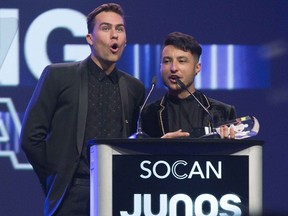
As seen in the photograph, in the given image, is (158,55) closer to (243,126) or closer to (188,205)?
(243,126)

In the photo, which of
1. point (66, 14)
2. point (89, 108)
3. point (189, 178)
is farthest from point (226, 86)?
point (189, 178)

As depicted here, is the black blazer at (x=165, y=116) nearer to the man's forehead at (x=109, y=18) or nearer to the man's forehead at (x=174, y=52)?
the man's forehead at (x=174, y=52)

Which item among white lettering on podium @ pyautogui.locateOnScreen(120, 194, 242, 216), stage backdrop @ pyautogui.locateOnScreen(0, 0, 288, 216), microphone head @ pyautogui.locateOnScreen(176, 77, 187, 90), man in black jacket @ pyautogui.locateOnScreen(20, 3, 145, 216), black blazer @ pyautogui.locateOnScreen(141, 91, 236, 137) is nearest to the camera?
white lettering on podium @ pyautogui.locateOnScreen(120, 194, 242, 216)

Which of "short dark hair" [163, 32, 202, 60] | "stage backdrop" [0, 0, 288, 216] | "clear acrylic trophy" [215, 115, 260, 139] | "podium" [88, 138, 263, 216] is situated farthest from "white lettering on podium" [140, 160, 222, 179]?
"stage backdrop" [0, 0, 288, 216]

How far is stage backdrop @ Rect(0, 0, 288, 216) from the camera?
15.7 feet

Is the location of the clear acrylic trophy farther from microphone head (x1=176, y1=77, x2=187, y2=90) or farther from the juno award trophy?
microphone head (x1=176, y1=77, x2=187, y2=90)

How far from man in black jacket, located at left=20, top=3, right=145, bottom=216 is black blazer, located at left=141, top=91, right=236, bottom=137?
0.24ft

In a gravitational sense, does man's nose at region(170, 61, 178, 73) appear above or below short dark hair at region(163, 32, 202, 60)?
below

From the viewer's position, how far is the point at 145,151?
2799 millimetres

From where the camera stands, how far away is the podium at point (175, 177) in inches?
109

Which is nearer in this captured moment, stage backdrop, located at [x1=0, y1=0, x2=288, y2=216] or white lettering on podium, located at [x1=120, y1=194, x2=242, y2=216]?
white lettering on podium, located at [x1=120, y1=194, x2=242, y2=216]

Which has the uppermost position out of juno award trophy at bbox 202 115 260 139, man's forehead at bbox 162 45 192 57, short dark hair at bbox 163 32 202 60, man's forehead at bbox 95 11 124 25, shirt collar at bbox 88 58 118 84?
man's forehead at bbox 95 11 124 25

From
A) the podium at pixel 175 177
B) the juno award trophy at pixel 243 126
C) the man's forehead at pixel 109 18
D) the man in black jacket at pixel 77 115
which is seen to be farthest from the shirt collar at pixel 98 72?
the podium at pixel 175 177

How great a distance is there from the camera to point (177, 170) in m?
2.82
